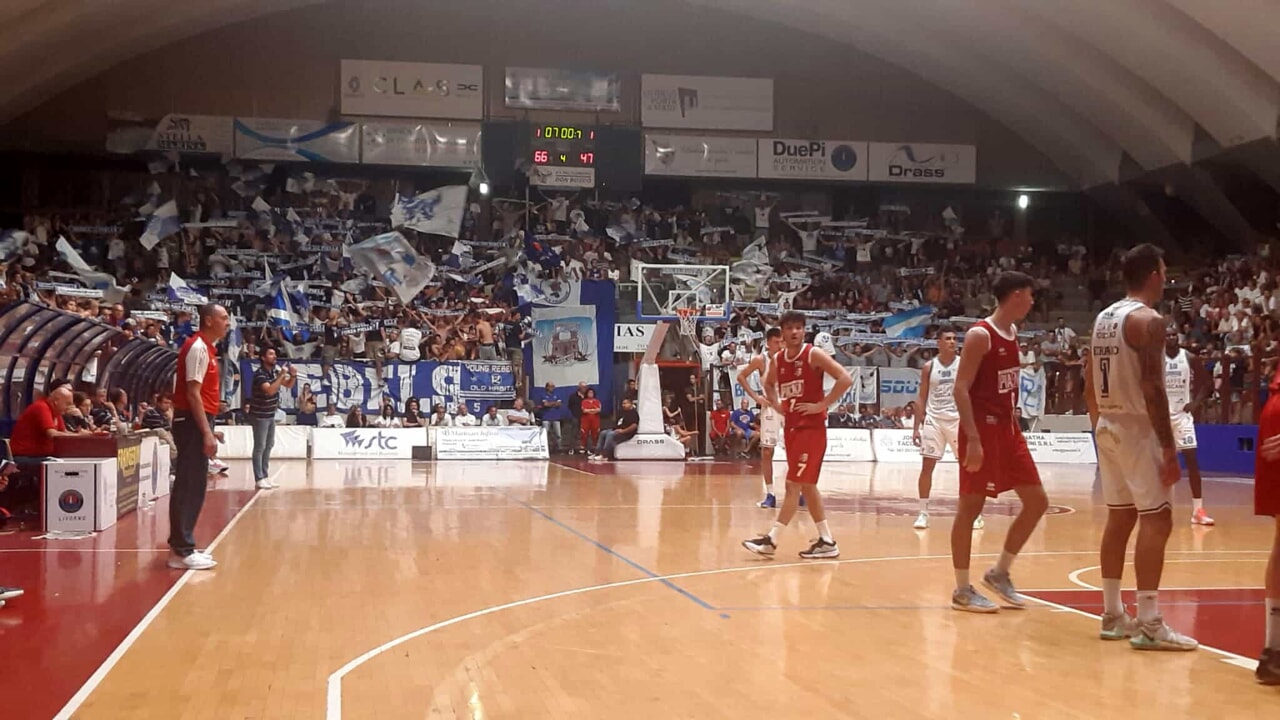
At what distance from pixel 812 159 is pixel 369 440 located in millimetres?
16044

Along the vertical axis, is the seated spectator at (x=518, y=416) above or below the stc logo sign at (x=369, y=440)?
above

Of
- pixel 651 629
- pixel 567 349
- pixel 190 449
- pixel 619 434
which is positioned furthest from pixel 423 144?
pixel 651 629

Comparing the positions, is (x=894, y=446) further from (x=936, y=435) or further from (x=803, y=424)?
(x=803, y=424)

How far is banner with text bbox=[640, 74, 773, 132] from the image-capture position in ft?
107

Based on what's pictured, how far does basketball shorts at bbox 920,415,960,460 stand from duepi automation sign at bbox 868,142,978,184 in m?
22.4

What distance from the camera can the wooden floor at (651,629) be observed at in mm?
4793

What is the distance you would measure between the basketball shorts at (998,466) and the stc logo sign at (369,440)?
56.8 feet

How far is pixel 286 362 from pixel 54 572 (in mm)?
16288

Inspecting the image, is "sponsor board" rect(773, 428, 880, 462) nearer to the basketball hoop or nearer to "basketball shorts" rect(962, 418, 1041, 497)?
the basketball hoop

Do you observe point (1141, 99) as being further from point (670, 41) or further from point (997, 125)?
point (670, 41)

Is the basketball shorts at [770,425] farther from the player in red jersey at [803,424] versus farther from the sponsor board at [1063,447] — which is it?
the sponsor board at [1063,447]

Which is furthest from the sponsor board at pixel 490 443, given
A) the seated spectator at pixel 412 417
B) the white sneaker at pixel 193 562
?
the white sneaker at pixel 193 562

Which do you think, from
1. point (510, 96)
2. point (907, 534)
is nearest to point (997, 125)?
point (510, 96)

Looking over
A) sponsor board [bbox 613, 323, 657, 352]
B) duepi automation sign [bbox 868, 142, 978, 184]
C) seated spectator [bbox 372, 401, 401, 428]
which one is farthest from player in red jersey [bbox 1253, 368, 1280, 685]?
duepi automation sign [bbox 868, 142, 978, 184]
